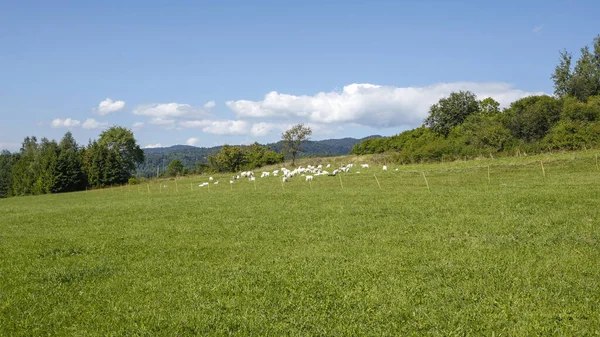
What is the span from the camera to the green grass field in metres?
8.58

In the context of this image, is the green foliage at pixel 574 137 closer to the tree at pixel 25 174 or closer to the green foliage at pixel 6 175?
the tree at pixel 25 174

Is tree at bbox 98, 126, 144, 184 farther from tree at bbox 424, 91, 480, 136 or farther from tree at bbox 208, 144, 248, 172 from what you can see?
tree at bbox 424, 91, 480, 136

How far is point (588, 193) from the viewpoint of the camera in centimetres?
2419

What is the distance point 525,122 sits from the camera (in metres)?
75.8

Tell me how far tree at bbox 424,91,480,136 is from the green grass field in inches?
3715

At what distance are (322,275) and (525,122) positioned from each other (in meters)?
75.8

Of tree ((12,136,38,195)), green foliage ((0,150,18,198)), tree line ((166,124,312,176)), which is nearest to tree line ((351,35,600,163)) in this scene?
tree line ((166,124,312,176))

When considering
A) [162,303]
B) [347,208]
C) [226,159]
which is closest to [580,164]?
[347,208]

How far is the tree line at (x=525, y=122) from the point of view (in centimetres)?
6100

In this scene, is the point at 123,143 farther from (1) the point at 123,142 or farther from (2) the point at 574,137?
(2) the point at 574,137

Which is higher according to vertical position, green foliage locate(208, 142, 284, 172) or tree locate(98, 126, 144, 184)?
tree locate(98, 126, 144, 184)

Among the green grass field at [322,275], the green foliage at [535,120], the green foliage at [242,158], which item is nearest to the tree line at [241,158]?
the green foliage at [242,158]

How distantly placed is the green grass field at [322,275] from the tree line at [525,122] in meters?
42.9

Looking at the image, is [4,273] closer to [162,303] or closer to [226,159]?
[162,303]
